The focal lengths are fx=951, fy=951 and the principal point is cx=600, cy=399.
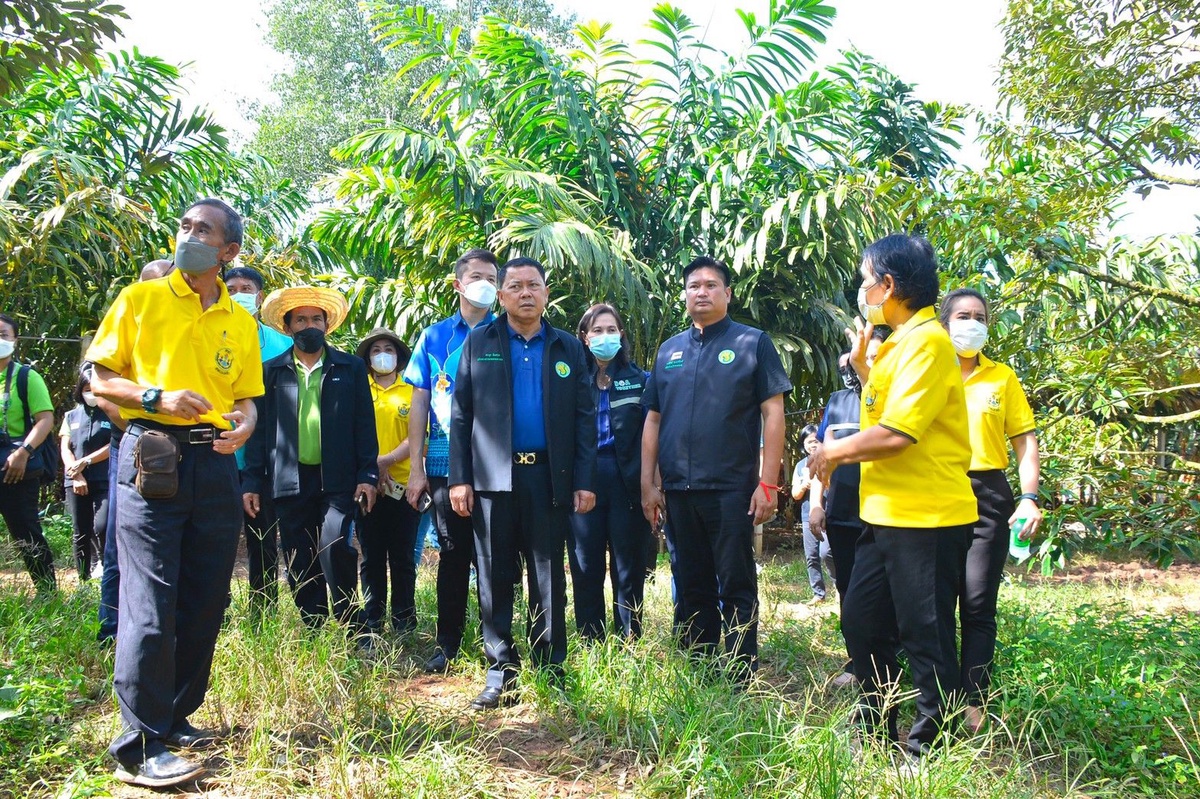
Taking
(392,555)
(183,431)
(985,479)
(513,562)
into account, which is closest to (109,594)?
(392,555)

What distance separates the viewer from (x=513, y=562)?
13.1ft

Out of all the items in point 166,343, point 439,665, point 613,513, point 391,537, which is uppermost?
point 166,343

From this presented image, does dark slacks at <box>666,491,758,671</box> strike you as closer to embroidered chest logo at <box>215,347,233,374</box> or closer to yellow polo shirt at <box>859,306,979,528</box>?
yellow polo shirt at <box>859,306,979,528</box>

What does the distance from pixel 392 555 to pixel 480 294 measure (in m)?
1.53

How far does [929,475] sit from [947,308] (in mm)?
1203

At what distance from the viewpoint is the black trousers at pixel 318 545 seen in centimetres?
455

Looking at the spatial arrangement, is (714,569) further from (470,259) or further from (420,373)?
(470,259)

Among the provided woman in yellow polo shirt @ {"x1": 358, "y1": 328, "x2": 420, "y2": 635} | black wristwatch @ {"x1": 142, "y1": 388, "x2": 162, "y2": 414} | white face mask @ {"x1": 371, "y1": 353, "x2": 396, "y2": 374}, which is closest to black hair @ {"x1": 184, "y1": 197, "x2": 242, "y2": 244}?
black wristwatch @ {"x1": 142, "y1": 388, "x2": 162, "y2": 414}

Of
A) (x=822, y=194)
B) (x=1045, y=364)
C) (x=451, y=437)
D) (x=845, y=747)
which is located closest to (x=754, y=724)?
(x=845, y=747)

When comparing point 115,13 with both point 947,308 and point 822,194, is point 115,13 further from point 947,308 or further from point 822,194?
point 822,194

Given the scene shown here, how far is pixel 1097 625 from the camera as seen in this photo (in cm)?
507

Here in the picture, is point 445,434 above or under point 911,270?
under

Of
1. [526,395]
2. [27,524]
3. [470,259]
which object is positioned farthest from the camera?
[27,524]

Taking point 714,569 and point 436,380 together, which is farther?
point 436,380
